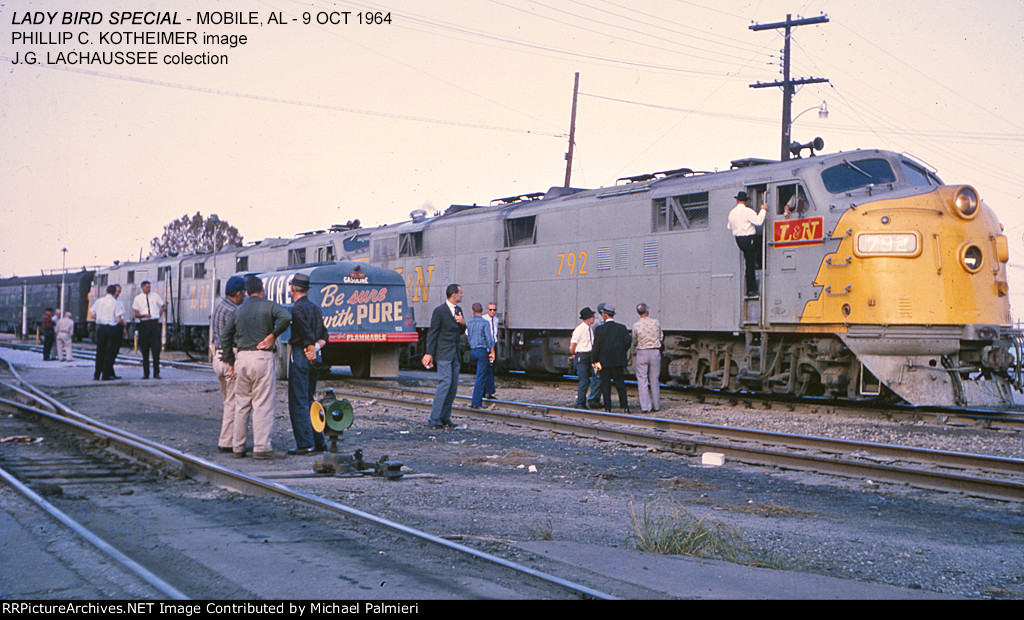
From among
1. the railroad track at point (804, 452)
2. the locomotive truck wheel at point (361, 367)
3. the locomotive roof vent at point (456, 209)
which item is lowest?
the railroad track at point (804, 452)

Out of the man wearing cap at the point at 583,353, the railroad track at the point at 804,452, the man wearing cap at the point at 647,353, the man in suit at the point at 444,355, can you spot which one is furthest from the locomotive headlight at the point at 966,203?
the man in suit at the point at 444,355

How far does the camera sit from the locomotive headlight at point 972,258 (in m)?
12.8

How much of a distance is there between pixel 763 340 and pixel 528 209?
6958 millimetres

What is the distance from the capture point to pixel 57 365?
2408 centimetres

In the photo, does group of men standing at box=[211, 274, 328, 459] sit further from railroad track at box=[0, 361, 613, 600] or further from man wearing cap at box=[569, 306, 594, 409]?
man wearing cap at box=[569, 306, 594, 409]

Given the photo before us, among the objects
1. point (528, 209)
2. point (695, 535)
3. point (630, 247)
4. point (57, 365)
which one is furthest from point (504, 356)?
point (695, 535)

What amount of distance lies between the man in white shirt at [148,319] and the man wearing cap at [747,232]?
11057mm

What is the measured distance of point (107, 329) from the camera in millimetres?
18391

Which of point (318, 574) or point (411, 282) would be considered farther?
point (411, 282)

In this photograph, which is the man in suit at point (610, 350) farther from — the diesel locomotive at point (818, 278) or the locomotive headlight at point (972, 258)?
the locomotive headlight at point (972, 258)

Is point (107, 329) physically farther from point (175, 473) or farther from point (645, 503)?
point (645, 503)

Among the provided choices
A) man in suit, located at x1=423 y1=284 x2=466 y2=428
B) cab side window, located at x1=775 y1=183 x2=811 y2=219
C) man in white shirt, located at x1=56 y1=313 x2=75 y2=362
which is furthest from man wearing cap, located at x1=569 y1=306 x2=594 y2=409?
man in white shirt, located at x1=56 y1=313 x2=75 y2=362

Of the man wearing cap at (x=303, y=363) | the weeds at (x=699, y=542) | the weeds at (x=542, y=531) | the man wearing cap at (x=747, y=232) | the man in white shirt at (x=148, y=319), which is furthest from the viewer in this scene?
the man in white shirt at (x=148, y=319)

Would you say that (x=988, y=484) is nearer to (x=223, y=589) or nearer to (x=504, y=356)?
(x=223, y=589)
